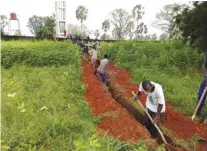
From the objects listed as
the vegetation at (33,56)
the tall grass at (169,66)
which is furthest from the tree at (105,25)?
the vegetation at (33,56)

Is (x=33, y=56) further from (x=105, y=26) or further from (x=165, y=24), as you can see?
(x=105, y=26)

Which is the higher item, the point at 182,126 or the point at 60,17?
the point at 60,17

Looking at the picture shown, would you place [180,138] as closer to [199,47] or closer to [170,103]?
[170,103]

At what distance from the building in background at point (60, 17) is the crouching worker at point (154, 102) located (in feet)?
89.7

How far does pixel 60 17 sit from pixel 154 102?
28889 millimetres

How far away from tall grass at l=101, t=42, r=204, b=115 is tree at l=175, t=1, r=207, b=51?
92cm

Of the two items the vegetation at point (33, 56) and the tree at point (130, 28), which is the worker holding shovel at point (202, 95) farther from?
the tree at point (130, 28)

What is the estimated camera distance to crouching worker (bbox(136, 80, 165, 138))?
6492 mm

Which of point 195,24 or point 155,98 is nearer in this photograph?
point 155,98

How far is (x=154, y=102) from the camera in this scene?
7.00 m

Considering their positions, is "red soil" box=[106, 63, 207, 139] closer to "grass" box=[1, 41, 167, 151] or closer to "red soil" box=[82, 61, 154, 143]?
"red soil" box=[82, 61, 154, 143]

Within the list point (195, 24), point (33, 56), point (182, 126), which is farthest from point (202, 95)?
point (33, 56)

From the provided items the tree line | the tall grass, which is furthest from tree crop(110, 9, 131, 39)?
the tall grass

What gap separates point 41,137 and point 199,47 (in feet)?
32.0
